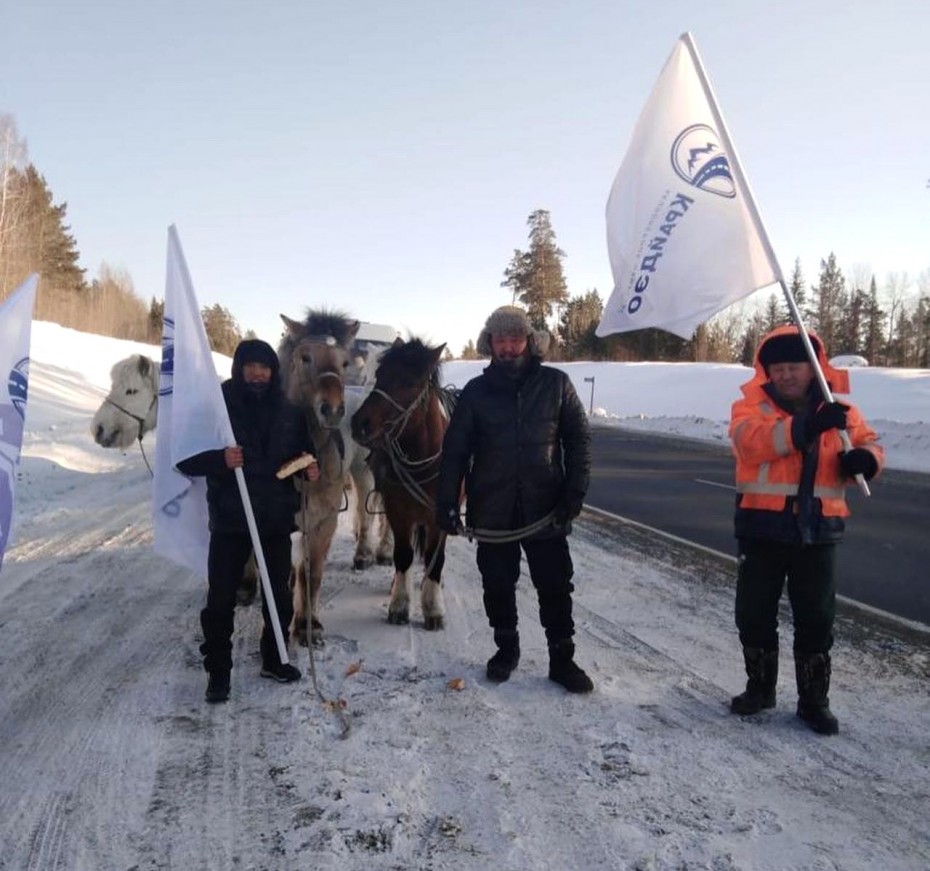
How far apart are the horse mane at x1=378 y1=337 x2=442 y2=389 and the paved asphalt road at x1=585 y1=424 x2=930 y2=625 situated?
427cm

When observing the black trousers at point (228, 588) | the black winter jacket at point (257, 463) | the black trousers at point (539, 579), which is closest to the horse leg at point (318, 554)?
the black trousers at point (228, 588)

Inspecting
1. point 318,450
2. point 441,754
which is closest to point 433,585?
point 318,450

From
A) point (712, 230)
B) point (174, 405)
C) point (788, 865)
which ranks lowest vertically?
point (788, 865)

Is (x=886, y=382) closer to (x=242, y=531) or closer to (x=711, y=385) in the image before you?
(x=711, y=385)

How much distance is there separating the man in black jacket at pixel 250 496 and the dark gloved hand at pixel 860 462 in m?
2.80

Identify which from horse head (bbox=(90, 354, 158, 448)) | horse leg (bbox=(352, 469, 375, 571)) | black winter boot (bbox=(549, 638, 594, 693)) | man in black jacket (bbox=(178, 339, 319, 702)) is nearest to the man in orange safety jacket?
black winter boot (bbox=(549, 638, 594, 693))

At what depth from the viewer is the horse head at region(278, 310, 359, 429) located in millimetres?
4359

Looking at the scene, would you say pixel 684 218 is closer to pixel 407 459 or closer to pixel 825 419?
pixel 825 419

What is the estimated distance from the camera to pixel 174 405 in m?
3.78

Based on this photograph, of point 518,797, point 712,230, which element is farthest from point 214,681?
point 712,230

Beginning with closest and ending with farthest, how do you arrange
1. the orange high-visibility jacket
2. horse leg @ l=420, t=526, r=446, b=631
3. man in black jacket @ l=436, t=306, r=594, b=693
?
the orange high-visibility jacket < man in black jacket @ l=436, t=306, r=594, b=693 < horse leg @ l=420, t=526, r=446, b=631

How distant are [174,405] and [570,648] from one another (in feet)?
8.64

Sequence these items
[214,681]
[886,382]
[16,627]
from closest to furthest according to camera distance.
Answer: [214,681]
[16,627]
[886,382]

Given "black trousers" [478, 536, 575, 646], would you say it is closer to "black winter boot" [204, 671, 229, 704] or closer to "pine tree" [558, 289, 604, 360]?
"black winter boot" [204, 671, 229, 704]
